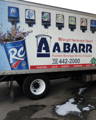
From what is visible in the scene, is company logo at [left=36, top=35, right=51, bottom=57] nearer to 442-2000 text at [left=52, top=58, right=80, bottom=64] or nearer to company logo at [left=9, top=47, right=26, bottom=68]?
442-2000 text at [left=52, top=58, right=80, bottom=64]

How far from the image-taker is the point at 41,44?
7.23m

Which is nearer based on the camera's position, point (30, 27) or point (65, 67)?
point (30, 27)

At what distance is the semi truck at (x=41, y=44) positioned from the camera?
6.57 m

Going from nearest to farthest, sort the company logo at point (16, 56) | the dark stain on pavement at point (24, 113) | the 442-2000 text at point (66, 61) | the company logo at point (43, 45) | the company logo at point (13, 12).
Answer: the dark stain on pavement at point (24, 113) < the company logo at point (13, 12) < the company logo at point (16, 56) < the company logo at point (43, 45) < the 442-2000 text at point (66, 61)

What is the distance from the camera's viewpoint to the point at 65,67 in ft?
25.8

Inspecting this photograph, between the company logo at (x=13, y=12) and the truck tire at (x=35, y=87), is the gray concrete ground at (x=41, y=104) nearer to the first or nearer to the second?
the truck tire at (x=35, y=87)

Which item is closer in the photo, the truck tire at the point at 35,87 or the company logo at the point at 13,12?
the company logo at the point at 13,12

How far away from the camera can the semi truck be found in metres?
6.57

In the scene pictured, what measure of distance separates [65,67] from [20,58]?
6.47 ft

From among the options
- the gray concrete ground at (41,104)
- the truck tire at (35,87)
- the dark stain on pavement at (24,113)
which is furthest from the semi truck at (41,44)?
the dark stain on pavement at (24,113)

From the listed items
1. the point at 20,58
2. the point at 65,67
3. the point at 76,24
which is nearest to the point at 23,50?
the point at 20,58

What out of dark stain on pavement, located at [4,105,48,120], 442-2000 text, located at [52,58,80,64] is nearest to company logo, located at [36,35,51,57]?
442-2000 text, located at [52,58,80,64]

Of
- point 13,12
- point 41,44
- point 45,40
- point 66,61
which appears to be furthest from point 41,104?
point 13,12

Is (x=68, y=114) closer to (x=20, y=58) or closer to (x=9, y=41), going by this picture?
(x=20, y=58)
